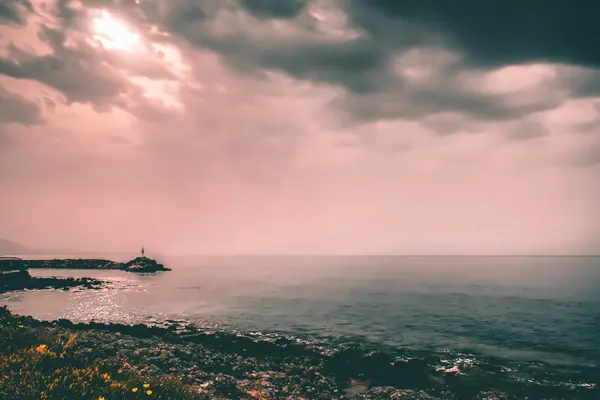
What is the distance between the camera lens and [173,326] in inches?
1353

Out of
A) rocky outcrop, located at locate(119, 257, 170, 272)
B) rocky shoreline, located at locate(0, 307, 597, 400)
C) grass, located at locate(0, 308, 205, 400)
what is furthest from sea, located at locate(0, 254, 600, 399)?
rocky outcrop, located at locate(119, 257, 170, 272)

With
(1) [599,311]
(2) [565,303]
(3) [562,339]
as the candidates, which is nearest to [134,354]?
(3) [562,339]

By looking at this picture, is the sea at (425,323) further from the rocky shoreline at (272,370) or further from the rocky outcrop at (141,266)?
the rocky outcrop at (141,266)

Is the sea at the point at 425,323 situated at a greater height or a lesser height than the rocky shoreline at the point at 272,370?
lesser

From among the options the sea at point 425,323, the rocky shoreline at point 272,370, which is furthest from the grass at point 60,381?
the sea at point 425,323

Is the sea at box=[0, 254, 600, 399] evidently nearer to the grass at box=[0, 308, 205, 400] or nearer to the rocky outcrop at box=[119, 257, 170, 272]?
the grass at box=[0, 308, 205, 400]

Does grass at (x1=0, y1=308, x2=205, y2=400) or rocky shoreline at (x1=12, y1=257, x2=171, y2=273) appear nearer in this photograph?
grass at (x1=0, y1=308, x2=205, y2=400)

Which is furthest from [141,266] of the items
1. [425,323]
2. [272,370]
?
[272,370]

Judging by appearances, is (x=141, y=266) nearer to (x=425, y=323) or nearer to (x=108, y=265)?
(x=108, y=265)

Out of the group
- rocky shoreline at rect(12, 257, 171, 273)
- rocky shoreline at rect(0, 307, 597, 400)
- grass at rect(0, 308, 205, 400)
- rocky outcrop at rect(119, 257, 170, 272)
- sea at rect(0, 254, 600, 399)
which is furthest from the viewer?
rocky shoreline at rect(12, 257, 171, 273)

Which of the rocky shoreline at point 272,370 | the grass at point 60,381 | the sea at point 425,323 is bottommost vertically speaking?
the sea at point 425,323

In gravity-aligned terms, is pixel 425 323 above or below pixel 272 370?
below

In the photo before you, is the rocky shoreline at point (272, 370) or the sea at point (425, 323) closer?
the rocky shoreline at point (272, 370)

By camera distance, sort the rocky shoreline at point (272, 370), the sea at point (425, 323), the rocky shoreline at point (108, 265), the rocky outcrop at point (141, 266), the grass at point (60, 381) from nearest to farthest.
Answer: the grass at point (60, 381) < the rocky shoreline at point (272, 370) < the sea at point (425, 323) < the rocky outcrop at point (141, 266) < the rocky shoreline at point (108, 265)
